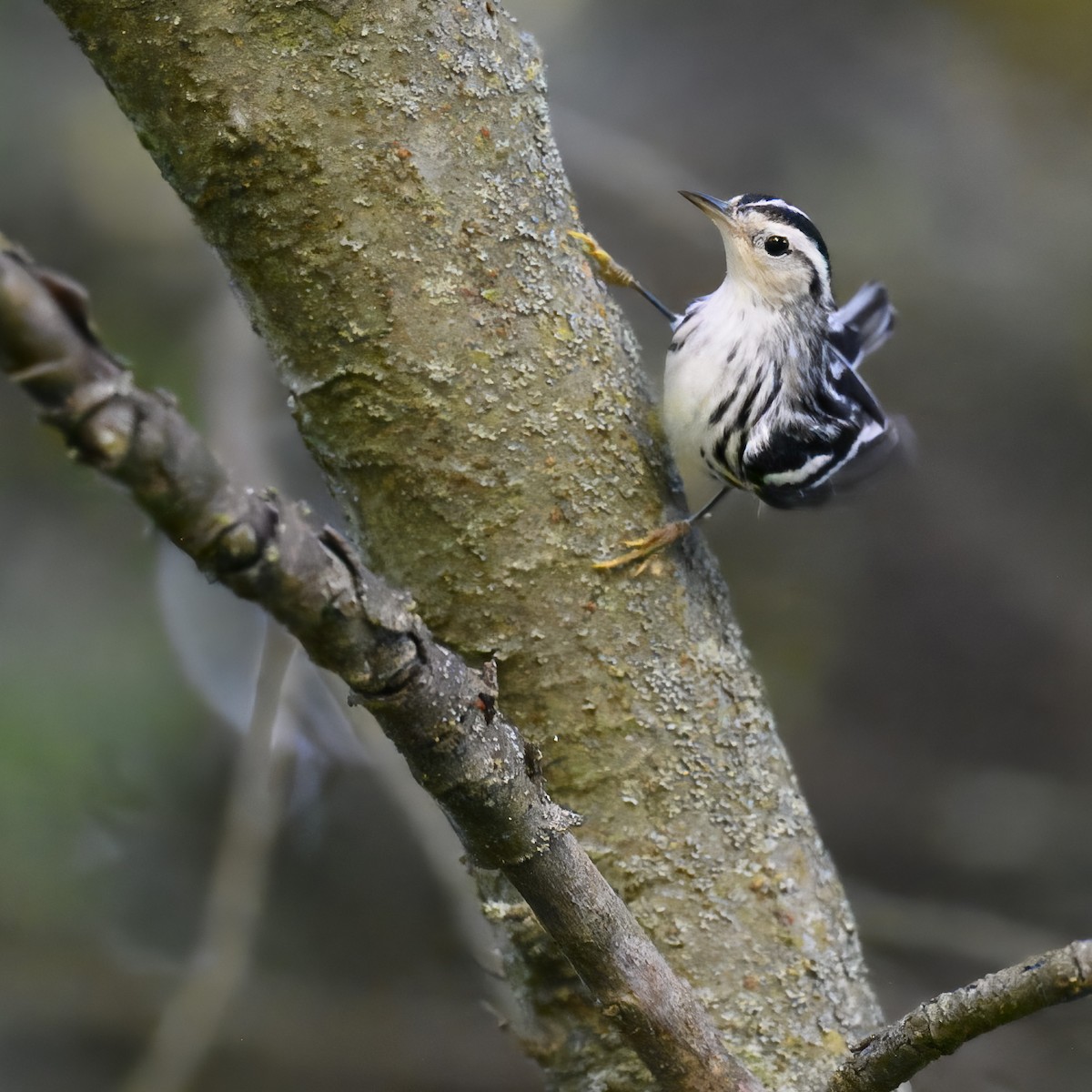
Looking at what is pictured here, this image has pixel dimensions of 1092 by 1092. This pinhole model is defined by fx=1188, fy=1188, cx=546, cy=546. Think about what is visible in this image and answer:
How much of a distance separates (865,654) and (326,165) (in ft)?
15.2

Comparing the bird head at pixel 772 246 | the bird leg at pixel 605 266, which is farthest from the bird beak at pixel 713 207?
the bird leg at pixel 605 266

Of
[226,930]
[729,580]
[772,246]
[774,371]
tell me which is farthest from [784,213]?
[729,580]

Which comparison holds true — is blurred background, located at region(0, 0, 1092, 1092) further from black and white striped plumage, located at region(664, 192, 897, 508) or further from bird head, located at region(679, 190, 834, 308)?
bird head, located at region(679, 190, 834, 308)

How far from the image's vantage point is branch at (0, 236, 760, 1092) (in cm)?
91

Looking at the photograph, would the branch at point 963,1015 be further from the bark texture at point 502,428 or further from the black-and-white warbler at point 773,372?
the black-and-white warbler at point 773,372

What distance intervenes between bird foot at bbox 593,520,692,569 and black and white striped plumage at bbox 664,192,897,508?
0.69m

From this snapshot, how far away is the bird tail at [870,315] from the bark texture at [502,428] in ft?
6.08

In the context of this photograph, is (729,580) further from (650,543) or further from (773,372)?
(650,543)

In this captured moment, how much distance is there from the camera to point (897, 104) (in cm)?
615

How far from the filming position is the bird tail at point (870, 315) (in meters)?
3.77

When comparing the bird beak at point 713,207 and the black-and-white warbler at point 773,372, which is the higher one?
the bird beak at point 713,207

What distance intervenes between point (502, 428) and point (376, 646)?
85 centimetres

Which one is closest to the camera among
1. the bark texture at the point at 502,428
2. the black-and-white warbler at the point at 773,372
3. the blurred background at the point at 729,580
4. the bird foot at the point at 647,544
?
the bark texture at the point at 502,428

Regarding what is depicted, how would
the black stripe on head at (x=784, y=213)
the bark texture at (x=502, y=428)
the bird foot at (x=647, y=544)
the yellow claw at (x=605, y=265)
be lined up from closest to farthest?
the bark texture at (x=502, y=428) → the bird foot at (x=647, y=544) → the yellow claw at (x=605, y=265) → the black stripe on head at (x=784, y=213)
